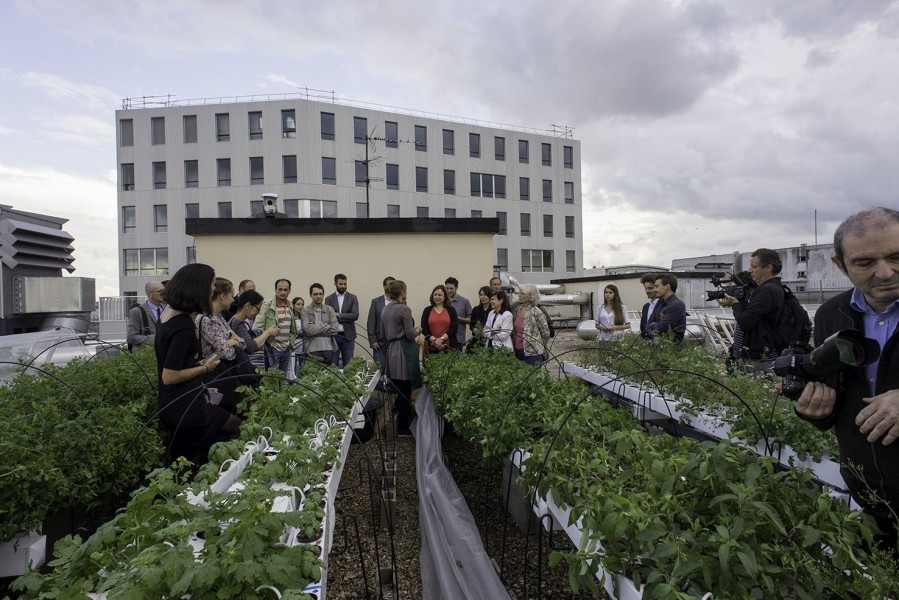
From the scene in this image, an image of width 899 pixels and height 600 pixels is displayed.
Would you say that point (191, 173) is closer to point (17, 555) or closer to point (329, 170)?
point (329, 170)

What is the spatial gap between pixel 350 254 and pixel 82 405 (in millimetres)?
6691

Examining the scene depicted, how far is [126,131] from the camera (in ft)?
108

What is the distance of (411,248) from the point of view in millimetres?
10188

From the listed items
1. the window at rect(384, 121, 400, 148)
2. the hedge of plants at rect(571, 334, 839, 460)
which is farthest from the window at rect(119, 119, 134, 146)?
the hedge of plants at rect(571, 334, 839, 460)

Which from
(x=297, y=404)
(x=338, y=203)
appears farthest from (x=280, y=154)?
(x=297, y=404)

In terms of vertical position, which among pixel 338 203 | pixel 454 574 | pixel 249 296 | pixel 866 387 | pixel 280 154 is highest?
pixel 280 154

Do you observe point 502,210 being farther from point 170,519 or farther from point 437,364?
point 170,519

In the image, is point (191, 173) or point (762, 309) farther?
point (191, 173)

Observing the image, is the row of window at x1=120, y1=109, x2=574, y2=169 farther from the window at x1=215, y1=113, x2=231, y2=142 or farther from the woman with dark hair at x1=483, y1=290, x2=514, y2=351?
the woman with dark hair at x1=483, y1=290, x2=514, y2=351

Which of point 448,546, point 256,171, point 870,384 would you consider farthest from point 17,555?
point 256,171

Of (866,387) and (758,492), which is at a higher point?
(866,387)

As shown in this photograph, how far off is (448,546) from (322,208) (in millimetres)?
31791

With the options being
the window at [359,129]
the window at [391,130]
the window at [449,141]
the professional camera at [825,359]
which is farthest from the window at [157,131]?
the professional camera at [825,359]

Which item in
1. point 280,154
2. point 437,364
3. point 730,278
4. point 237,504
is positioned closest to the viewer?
point 237,504
